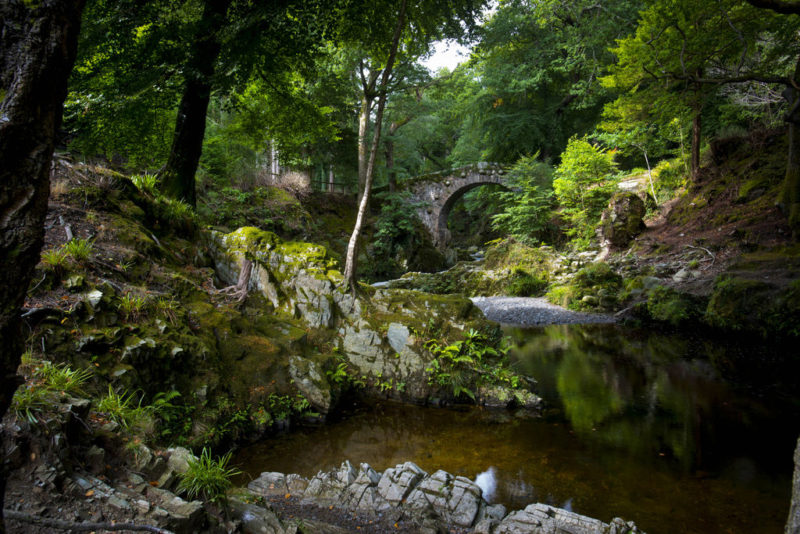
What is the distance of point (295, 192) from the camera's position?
55.8ft

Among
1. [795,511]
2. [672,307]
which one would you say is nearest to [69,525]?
[795,511]

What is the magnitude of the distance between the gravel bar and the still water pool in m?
4.35

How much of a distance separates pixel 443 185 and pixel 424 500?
19.8 m

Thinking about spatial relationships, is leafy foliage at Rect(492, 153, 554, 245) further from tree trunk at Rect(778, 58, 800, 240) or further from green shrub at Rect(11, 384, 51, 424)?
green shrub at Rect(11, 384, 51, 424)

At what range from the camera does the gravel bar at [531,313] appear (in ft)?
37.1

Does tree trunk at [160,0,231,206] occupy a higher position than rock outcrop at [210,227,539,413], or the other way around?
tree trunk at [160,0,231,206]

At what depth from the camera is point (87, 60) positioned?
22.5 ft

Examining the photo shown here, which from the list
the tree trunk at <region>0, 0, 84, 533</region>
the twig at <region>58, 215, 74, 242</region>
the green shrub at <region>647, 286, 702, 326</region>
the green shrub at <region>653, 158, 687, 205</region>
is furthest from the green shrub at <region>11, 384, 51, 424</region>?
the green shrub at <region>653, 158, 687, 205</region>

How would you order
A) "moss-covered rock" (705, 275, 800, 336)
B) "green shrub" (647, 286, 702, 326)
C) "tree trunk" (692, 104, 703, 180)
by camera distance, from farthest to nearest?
"tree trunk" (692, 104, 703, 180) → "green shrub" (647, 286, 702, 326) → "moss-covered rock" (705, 275, 800, 336)

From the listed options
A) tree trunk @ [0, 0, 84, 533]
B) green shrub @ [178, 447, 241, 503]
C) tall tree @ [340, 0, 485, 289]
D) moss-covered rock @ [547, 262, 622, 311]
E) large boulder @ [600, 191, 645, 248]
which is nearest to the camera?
tree trunk @ [0, 0, 84, 533]

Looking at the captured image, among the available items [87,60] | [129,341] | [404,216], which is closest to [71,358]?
[129,341]

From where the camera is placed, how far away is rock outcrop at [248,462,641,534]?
2.83 meters

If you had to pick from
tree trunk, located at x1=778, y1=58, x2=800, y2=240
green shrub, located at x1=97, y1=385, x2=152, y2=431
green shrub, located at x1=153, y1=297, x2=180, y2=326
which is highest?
tree trunk, located at x1=778, y1=58, x2=800, y2=240

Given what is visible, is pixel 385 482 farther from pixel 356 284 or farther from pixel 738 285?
pixel 738 285
